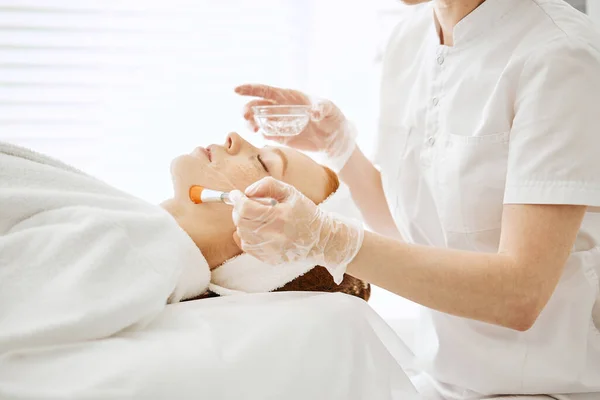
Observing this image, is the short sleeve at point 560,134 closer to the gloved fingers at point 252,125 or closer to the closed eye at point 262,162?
the closed eye at point 262,162

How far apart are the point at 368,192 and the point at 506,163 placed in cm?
61

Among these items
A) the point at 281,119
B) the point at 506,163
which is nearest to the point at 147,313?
the point at 281,119

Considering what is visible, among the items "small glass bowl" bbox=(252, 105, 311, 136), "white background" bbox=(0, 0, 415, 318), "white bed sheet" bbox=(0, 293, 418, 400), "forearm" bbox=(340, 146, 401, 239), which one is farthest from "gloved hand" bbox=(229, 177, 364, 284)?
"white background" bbox=(0, 0, 415, 318)

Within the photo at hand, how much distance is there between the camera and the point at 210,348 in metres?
1.10

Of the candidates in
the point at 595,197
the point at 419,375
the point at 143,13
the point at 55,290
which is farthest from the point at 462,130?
the point at 143,13

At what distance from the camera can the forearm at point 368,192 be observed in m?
1.92

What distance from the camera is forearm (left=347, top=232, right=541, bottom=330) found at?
1209 mm

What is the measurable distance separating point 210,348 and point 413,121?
859 mm

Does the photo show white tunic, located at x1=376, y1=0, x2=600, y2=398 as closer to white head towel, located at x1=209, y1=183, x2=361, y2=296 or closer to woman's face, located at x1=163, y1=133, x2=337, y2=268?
woman's face, located at x1=163, y1=133, x2=337, y2=268

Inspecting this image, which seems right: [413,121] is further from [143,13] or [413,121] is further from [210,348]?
[143,13]

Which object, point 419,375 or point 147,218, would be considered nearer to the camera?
point 147,218

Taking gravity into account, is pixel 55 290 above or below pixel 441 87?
below

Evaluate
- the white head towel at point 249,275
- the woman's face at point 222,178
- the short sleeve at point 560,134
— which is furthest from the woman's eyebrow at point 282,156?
the short sleeve at point 560,134

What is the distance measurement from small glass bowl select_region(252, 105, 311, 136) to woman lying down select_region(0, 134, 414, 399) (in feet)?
0.95
